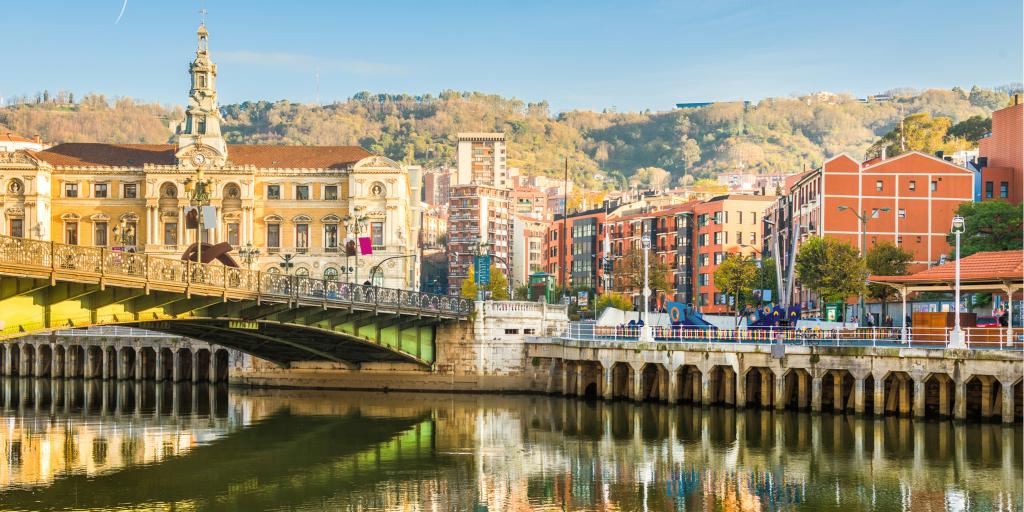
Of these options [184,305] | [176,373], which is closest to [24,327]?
[184,305]

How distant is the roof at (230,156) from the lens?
5413 inches

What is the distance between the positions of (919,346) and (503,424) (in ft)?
65.1

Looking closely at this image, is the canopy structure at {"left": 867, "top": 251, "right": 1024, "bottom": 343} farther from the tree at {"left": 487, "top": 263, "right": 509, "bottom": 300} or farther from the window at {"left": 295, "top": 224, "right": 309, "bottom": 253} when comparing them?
the tree at {"left": 487, "top": 263, "right": 509, "bottom": 300}

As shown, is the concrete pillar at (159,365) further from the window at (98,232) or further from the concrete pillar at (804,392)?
the concrete pillar at (804,392)

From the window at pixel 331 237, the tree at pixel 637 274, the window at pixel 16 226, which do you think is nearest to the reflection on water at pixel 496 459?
Result: the window at pixel 331 237

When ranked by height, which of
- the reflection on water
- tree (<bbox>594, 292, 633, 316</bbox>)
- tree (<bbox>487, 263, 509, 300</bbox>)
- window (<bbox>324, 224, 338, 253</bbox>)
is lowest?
the reflection on water

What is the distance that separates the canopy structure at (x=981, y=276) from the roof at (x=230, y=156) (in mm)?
80136

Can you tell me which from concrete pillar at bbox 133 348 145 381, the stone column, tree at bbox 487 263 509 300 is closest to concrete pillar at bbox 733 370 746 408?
the stone column

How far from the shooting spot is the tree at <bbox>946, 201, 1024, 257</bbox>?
331ft

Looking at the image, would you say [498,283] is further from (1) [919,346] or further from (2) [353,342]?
(1) [919,346]

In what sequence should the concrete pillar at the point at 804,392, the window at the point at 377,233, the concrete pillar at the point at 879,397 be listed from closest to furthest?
1. the concrete pillar at the point at 879,397
2. the concrete pillar at the point at 804,392
3. the window at the point at 377,233

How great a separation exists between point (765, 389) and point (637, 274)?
7920 centimetres

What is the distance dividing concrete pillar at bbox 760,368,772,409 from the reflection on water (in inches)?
55.0

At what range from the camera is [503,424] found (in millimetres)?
65375
